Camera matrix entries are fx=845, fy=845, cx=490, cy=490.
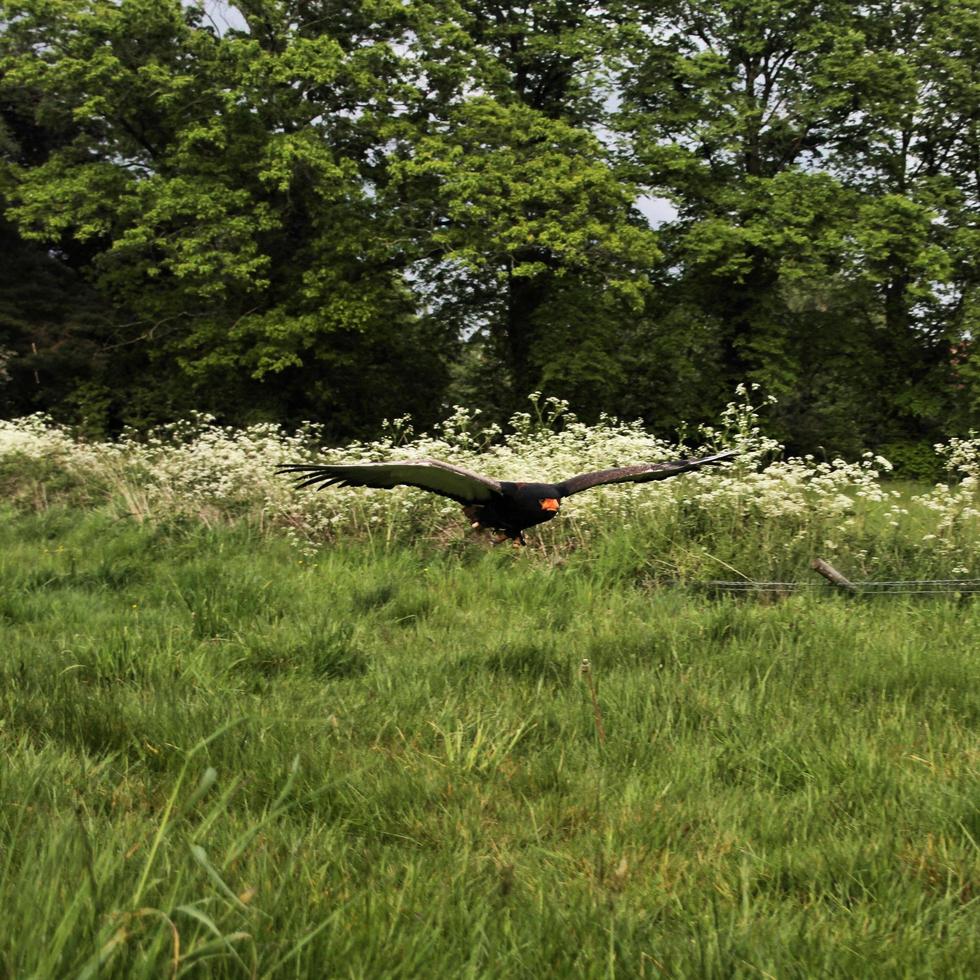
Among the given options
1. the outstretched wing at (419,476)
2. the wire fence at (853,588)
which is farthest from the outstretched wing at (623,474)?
the wire fence at (853,588)

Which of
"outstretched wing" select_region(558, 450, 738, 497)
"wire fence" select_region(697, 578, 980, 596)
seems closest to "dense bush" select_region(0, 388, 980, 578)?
"wire fence" select_region(697, 578, 980, 596)

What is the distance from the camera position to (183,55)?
63.8 feet

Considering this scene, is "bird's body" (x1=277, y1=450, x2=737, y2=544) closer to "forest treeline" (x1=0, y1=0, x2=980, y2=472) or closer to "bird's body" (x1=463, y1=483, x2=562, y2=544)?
"bird's body" (x1=463, y1=483, x2=562, y2=544)

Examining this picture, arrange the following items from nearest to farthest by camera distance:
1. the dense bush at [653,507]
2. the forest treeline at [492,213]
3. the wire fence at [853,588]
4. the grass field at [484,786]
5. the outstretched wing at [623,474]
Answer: the grass field at [484,786] → the outstretched wing at [623,474] → the wire fence at [853,588] → the dense bush at [653,507] → the forest treeline at [492,213]

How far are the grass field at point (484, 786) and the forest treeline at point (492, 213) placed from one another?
1442cm

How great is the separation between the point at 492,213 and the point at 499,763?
16.7 m

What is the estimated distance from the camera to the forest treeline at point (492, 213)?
1823 cm

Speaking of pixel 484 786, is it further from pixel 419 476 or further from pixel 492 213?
pixel 492 213

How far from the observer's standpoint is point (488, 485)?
3521 millimetres

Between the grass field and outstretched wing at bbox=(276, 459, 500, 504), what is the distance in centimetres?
72

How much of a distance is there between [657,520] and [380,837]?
4.31 metres

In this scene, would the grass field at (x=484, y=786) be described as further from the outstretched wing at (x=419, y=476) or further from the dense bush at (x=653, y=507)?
the dense bush at (x=653, y=507)

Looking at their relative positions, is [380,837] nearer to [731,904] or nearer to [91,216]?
[731,904]

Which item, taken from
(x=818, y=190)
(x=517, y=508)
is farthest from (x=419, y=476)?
(x=818, y=190)
